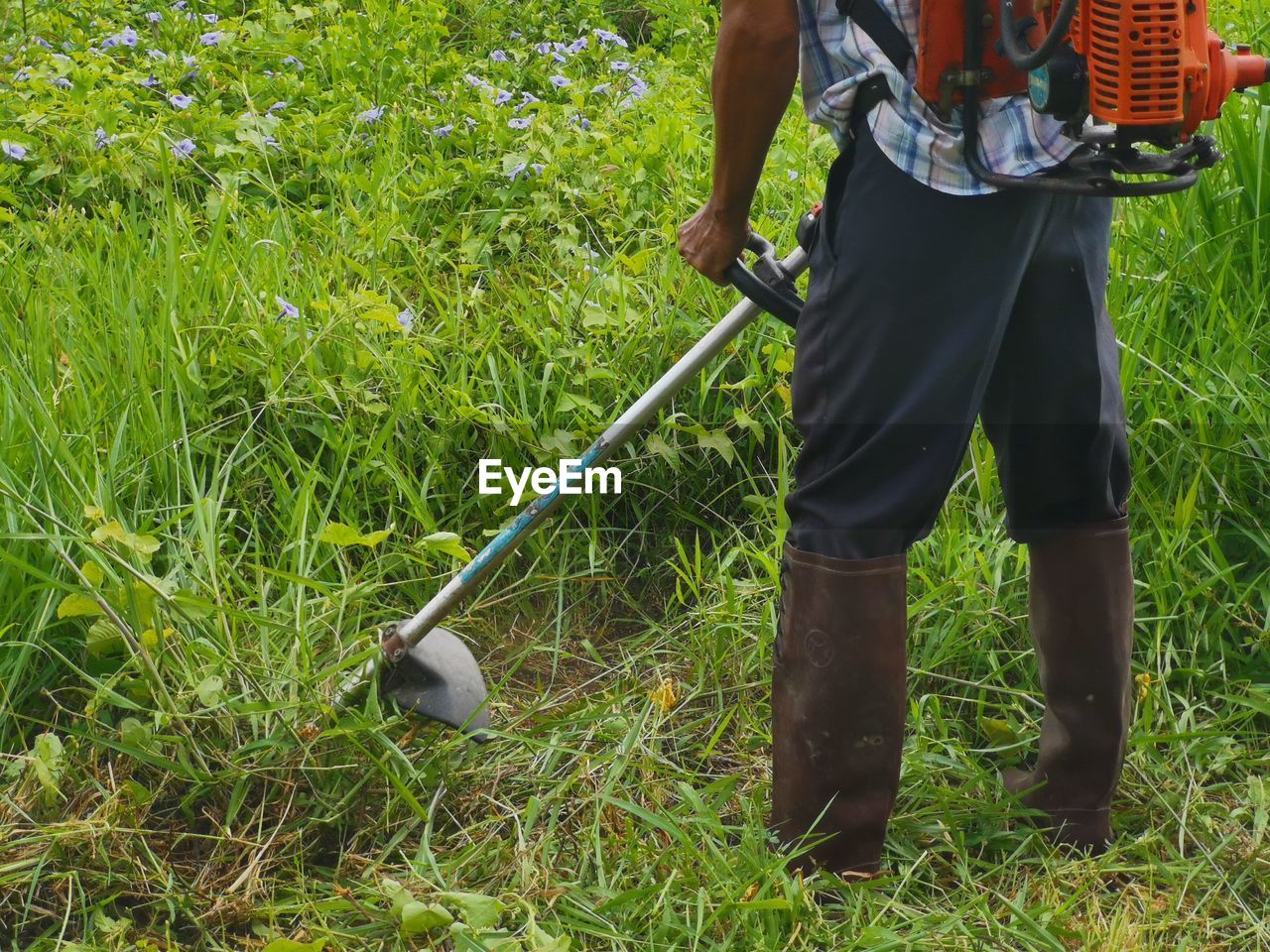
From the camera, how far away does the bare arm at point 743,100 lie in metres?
1.80

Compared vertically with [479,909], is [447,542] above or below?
above

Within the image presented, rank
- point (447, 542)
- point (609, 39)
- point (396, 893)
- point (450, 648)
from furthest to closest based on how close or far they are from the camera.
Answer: point (609, 39) < point (450, 648) < point (447, 542) < point (396, 893)

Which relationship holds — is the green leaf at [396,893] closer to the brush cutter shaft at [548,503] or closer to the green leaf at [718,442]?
the brush cutter shaft at [548,503]

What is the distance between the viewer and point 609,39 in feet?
15.3

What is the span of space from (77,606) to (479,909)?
0.81m

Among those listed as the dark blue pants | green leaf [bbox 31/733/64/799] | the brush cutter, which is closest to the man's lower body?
the dark blue pants

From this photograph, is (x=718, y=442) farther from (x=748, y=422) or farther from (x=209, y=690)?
(x=209, y=690)

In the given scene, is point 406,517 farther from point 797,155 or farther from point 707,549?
point 797,155

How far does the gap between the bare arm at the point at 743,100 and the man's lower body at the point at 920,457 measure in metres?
0.12

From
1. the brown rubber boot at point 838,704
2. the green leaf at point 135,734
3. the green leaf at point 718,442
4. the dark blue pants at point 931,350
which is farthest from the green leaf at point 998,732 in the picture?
the green leaf at point 135,734

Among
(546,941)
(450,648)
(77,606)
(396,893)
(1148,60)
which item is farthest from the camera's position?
(450,648)

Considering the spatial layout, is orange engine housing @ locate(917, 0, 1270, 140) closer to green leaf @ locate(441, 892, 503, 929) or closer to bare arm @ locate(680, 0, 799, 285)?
bare arm @ locate(680, 0, 799, 285)

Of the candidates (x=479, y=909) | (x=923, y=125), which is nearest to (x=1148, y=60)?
(x=923, y=125)

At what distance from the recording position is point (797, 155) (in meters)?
3.74
